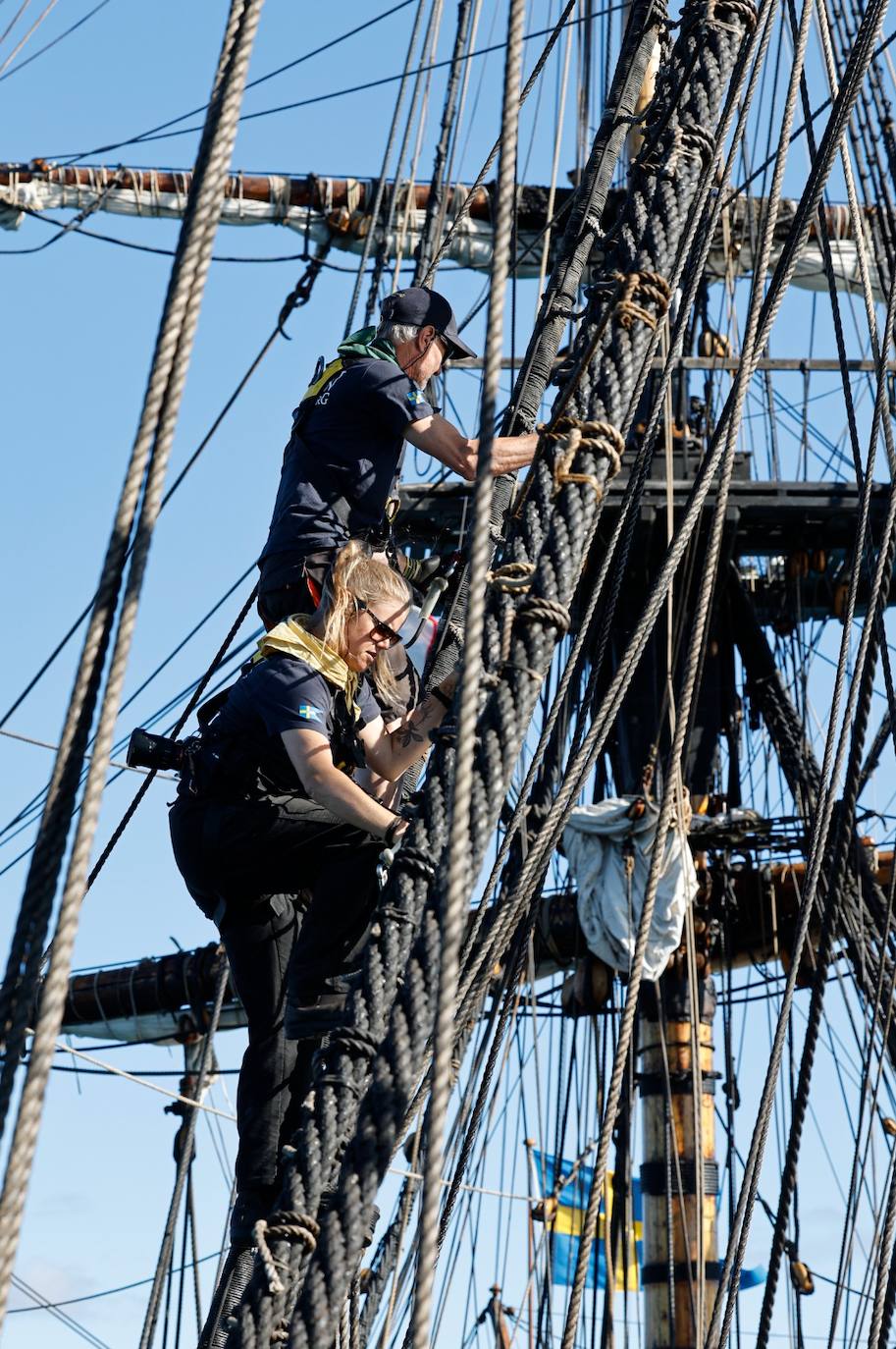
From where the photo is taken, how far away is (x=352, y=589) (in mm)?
3305

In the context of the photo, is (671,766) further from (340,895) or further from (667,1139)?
(667,1139)

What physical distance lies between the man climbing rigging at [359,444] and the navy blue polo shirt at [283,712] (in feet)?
1.03

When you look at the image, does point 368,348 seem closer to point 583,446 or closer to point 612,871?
point 583,446

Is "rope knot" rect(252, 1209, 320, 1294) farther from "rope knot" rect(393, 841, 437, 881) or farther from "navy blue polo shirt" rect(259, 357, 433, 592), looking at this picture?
"navy blue polo shirt" rect(259, 357, 433, 592)

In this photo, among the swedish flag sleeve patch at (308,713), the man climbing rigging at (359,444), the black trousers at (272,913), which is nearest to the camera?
the swedish flag sleeve patch at (308,713)

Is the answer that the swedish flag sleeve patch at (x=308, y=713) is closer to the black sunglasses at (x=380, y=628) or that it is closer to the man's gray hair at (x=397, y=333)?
the black sunglasses at (x=380, y=628)

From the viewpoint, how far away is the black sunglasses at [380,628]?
3.32 meters

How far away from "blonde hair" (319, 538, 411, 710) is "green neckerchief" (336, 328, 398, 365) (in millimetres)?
439

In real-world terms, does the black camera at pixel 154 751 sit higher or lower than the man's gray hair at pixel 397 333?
lower

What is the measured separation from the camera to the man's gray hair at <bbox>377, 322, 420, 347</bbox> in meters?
3.67

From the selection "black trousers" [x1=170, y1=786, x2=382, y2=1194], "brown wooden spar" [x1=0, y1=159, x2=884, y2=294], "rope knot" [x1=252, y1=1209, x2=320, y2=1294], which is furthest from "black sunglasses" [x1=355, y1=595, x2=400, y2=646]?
"brown wooden spar" [x1=0, y1=159, x2=884, y2=294]

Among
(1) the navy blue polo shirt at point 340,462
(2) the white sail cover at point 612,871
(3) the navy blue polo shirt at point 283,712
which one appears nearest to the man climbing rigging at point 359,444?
(1) the navy blue polo shirt at point 340,462

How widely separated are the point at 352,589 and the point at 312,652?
143 millimetres

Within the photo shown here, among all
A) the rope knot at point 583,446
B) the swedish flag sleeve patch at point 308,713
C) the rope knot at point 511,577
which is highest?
the rope knot at point 583,446
